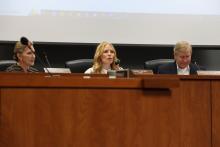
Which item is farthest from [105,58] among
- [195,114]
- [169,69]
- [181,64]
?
[195,114]

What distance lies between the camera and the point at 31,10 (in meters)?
4.71

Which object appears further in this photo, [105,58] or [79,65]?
[79,65]

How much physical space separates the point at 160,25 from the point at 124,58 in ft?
1.91

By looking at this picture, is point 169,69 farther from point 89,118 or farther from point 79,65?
point 89,118

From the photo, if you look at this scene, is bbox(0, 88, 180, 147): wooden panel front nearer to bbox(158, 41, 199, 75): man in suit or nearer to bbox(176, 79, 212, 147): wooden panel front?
bbox(176, 79, 212, 147): wooden panel front

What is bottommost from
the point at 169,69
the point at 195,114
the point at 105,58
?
the point at 195,114

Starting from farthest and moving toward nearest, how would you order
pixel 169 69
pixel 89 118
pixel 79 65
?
pixel 79 65
pixel 169 69
pixel 89 118

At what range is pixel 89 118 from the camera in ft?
6.79

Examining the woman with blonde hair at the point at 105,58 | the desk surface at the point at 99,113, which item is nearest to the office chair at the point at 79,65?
the woman with blonde hair at the point at 105,58

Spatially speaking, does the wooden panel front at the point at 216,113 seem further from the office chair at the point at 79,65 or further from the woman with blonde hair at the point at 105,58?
the office chair at the point at 79,65

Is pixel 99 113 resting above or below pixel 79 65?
below

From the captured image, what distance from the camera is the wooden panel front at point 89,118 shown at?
202 cm

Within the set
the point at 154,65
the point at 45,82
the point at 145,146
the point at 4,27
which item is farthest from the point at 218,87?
the point at 4,27

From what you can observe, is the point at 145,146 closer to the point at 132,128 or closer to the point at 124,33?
the point at 132,128
